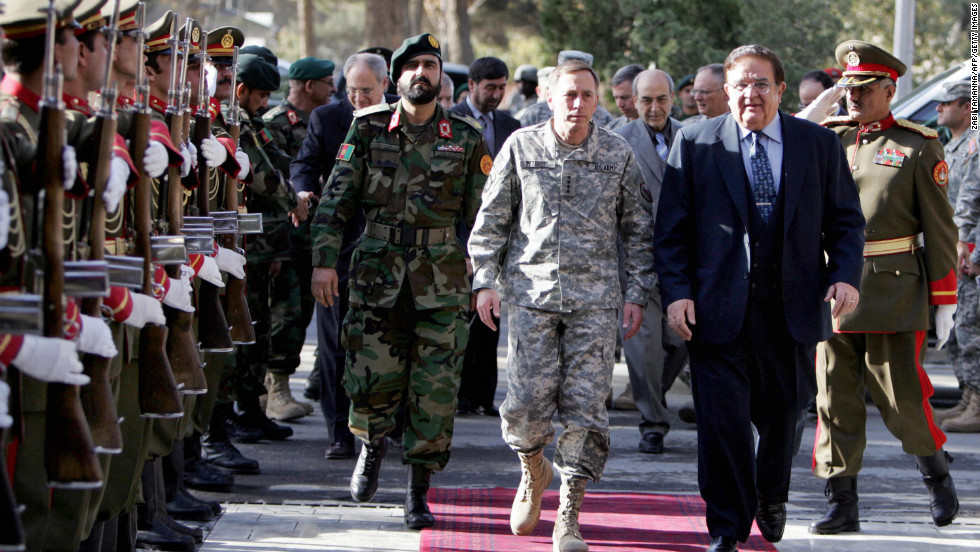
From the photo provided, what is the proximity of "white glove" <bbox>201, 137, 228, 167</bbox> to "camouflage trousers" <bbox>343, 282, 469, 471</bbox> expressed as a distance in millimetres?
1028

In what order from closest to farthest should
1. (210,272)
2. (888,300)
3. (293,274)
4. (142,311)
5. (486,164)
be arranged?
1. (142,311)
2. (210,272)
3. (888,300)
4. (486,164)
5. (293,274)

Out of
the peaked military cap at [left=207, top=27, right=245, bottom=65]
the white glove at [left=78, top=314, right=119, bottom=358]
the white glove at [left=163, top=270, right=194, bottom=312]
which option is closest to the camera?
the white glove at [left=78, top=314, right=119, bottom=358]

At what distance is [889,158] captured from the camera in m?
6.13

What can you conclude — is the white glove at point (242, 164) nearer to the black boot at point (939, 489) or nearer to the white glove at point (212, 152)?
the white glove at point (212, 152)

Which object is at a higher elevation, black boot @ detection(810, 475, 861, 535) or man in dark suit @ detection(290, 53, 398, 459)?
man in dark suit @ detection(290, 53, 398, 459)

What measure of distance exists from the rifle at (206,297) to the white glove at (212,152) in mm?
45

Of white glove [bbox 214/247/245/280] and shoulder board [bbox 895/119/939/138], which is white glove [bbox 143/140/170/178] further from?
shoulder board [bbox 895/119/939/138]

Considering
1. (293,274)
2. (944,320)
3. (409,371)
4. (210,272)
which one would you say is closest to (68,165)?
(210,272)

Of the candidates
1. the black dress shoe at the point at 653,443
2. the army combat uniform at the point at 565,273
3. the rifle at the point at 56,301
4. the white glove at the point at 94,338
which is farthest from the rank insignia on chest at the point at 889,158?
the rifle at the point at 56,301

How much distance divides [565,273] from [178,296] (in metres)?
1.65

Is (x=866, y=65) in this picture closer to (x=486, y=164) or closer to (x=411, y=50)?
(x=486, y=164)

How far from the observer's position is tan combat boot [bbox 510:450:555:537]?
5656 mm

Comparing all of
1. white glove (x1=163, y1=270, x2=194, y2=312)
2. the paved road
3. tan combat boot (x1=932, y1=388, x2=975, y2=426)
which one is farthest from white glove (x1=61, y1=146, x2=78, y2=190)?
tan combat boot (x1=932, y1=388, x2=975, y2=426)

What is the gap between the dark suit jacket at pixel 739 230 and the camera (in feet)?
17.6
